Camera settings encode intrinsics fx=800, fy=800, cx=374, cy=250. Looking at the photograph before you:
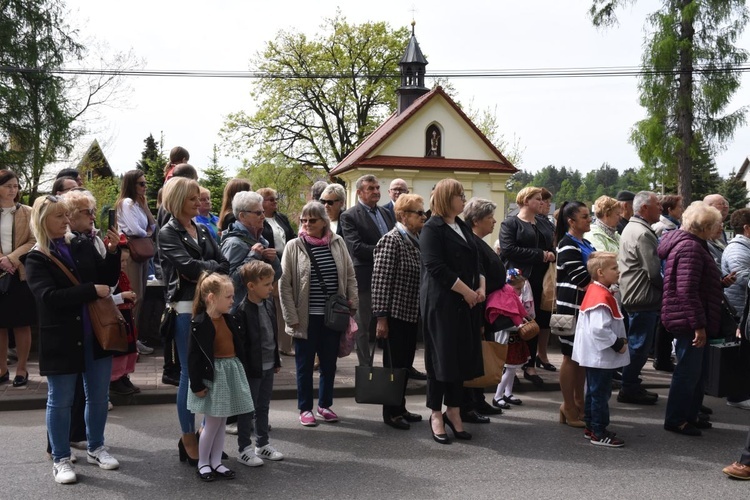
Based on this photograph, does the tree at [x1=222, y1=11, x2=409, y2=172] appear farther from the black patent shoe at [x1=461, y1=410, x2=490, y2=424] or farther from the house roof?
the black patent shoe at [x1=461, y1=410, x2=490, y2=424]

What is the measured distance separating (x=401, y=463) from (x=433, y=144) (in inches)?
1769

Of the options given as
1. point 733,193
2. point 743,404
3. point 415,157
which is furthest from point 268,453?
point 733,193

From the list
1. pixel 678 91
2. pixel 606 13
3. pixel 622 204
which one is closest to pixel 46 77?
pixel 606 13

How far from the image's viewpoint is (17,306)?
7.85 m

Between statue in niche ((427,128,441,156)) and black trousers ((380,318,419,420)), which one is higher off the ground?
statue in niche ((427,128,441,156))

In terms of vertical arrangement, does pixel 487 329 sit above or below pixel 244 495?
above

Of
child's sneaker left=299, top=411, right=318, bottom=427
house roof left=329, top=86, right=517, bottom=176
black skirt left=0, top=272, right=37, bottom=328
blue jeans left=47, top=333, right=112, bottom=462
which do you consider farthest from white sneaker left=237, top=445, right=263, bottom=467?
house roof left=329, top=86, right=517, bottom=176

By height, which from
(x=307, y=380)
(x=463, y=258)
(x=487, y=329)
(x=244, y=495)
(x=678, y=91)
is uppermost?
(x=678, y=91)

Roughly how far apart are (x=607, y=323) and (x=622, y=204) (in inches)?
143

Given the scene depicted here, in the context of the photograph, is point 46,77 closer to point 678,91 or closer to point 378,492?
point 678,91

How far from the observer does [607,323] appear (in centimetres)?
669

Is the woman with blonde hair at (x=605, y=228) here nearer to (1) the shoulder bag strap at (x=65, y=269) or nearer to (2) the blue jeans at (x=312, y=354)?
(2) the blue jeans at (x=312, y=354)

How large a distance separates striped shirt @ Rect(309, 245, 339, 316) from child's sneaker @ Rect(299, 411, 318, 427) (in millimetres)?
886

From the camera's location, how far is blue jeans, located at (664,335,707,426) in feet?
22.6
